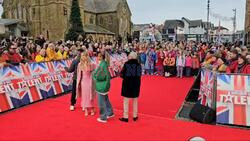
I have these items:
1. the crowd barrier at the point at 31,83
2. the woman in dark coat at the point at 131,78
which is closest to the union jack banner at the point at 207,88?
the woman in dark coat at the point at 131,78

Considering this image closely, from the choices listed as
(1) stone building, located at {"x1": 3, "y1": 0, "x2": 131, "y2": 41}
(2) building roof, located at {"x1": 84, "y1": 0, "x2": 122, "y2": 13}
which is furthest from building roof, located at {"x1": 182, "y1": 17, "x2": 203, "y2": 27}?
(2) building roof, located at {"x1": 84, "y1": 0, "x2": 122, "y2": 13}

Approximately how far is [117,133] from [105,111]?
1.08 metres

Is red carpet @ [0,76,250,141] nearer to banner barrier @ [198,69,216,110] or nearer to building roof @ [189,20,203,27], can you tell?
banner barrier @ [198,69,216,110]

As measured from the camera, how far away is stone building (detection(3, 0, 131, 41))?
5344 centimetres

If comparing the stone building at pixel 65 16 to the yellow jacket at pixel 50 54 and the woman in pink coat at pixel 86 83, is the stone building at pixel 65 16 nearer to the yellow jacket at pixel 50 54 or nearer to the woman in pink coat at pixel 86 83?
the yellow jacket at pixel 50 54

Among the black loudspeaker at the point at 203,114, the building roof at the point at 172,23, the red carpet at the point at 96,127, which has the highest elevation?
the building roof at the point at 172,23

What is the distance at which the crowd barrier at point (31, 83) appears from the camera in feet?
28.2

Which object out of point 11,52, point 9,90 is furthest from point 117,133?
point 11,52

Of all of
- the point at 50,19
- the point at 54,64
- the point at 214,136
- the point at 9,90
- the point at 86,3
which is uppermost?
the point at 86,3

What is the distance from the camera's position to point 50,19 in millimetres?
53844

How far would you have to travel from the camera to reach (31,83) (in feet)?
31.5

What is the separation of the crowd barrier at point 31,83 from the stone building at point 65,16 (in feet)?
141

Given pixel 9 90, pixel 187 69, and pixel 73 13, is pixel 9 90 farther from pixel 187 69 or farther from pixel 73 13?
pixel 73 13

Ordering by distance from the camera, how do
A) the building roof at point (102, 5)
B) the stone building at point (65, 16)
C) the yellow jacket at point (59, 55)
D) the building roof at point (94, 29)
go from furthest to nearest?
1. the building roof at point (102, 5)
2. the building roof at point (94, 29)
3. the stone building at point (65, 16)
4. the yellow jacket at point (59, 55)
